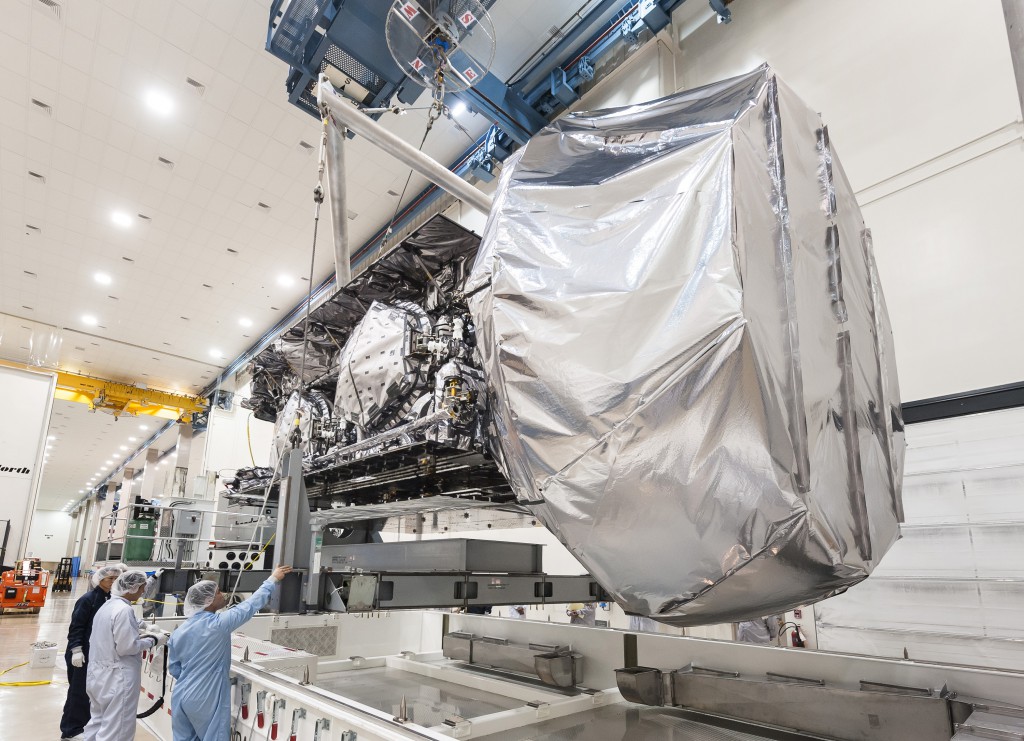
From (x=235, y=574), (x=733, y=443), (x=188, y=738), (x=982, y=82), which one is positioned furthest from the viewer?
(x=235, y=574)

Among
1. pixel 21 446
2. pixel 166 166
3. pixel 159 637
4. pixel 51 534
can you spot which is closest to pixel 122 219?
pixel 166 166

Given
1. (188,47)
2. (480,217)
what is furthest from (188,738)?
Answer: (188,47)

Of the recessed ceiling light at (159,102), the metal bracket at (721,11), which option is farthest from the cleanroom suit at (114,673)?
the metal bracket at (721,11)

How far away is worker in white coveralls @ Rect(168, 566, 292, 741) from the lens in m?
2.97

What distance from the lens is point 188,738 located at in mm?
3123

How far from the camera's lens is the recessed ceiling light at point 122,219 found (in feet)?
31.3

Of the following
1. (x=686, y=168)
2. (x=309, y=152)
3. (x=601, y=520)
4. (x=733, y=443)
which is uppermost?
(x=309, y=152)

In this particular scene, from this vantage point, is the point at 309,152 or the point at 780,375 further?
the point at 309,152

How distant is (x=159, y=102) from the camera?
289 inches

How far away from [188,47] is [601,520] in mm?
7579

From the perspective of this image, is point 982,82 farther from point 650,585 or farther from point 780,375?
point 650,585

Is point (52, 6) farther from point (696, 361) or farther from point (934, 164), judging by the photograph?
point (934, 164)

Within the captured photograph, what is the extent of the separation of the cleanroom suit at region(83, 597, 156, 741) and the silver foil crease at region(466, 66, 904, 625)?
376cm

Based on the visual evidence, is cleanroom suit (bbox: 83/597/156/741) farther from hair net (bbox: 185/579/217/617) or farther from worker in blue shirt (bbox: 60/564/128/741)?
hair net (bbox: 185/579/217/617)
